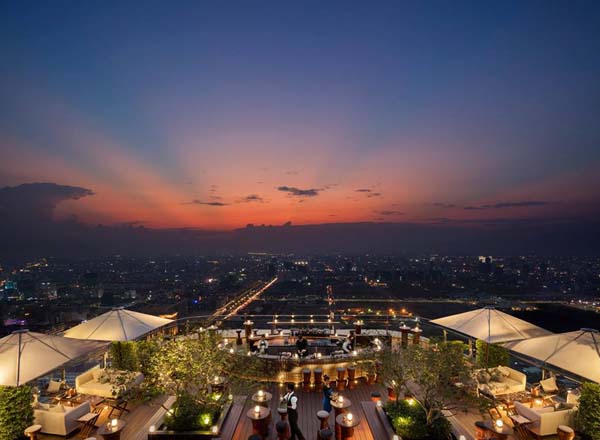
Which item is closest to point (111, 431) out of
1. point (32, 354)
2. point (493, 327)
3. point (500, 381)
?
point (32, 354)

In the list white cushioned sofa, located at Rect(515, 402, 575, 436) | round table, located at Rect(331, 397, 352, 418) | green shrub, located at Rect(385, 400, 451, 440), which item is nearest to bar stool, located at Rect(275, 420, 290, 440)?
round table, located at Rect(331, 397, 352, 418)

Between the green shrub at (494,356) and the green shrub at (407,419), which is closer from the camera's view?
the green shrub at (407,419)

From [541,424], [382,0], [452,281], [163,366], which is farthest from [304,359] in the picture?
[452,281]

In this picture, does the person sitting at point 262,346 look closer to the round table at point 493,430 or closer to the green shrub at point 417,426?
the green shrub at point 417,426

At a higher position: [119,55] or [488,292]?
[119,55]

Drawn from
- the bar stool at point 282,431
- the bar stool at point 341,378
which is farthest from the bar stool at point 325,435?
the bar stool at point 341,378

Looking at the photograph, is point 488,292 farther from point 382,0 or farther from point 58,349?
point 58,349

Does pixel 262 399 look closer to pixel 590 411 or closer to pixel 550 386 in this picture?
pixel 590 411
